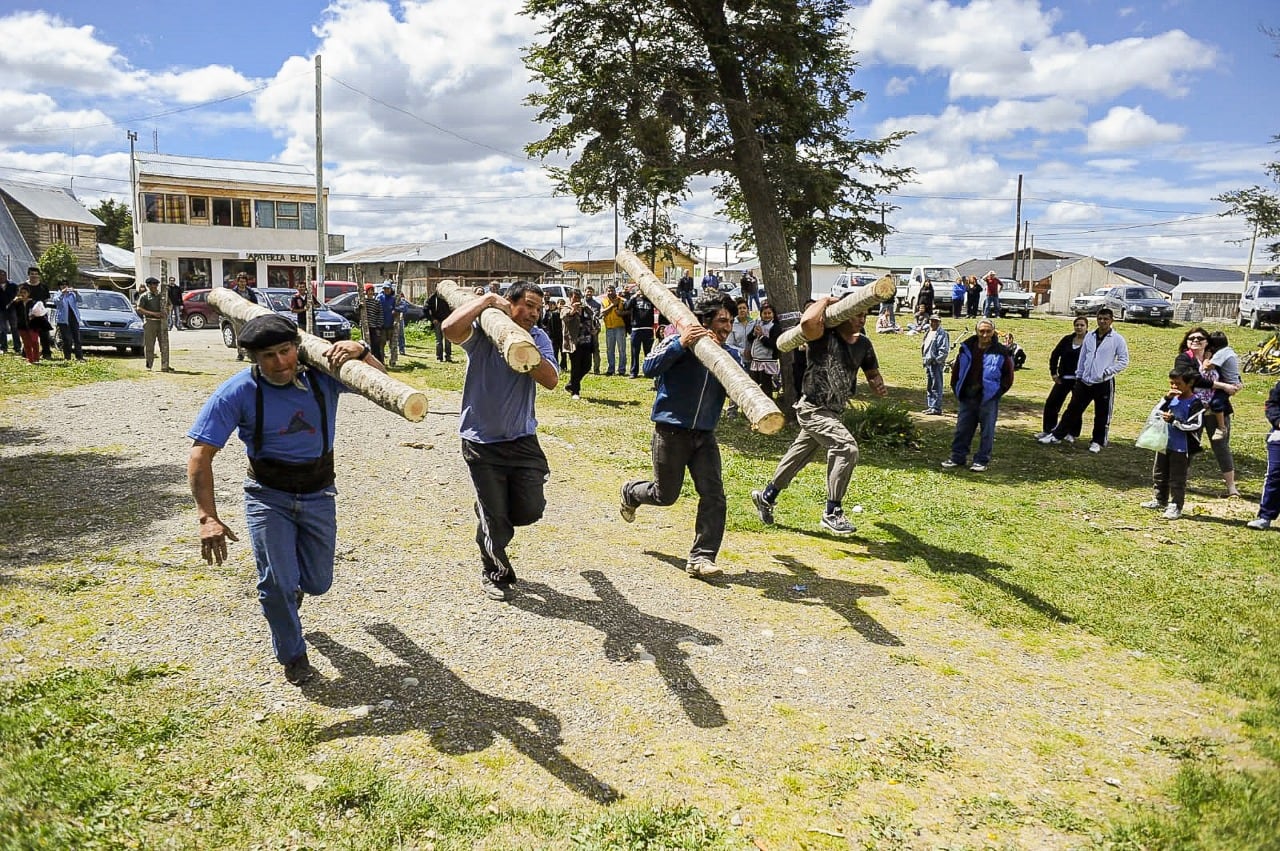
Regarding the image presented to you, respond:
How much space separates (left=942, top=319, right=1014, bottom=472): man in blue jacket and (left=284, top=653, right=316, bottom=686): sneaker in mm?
8109

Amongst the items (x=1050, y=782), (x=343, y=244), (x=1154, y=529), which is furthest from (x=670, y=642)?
(x=343, y=244)

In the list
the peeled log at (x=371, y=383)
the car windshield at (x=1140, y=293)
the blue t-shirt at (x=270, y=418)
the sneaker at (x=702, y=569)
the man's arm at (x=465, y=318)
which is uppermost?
the car windshield at (x=1140, y=293)

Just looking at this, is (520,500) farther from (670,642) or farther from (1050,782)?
(1050,782)

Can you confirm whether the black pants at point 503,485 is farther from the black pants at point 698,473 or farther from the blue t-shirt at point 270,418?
the blue t-shirt at point 270,418

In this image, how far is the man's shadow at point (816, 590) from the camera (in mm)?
5512

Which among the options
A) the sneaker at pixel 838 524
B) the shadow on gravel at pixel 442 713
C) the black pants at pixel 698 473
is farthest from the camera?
the sneaker at pixel 838 524

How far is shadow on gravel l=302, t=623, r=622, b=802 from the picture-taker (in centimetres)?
381

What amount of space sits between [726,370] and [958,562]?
9.46 ft

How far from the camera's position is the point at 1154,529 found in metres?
7.88

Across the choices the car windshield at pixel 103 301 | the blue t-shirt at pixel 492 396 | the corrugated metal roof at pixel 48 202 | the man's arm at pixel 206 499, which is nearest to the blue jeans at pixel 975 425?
the blue t-shirt at pixel 492 396

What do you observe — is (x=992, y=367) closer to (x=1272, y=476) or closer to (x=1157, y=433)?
(x=1157, y=433)

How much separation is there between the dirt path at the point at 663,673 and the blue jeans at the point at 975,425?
396 cm

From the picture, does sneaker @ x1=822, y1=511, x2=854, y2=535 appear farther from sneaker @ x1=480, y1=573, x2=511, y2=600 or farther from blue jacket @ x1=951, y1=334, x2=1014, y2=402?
blue jacket @ x1=951, y1=334, x2=1014, y2=402

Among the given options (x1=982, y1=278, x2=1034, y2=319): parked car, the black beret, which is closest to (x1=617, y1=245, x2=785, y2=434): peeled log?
the black beret
